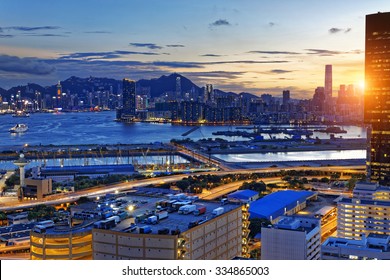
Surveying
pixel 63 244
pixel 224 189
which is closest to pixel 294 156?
pixel 224 189

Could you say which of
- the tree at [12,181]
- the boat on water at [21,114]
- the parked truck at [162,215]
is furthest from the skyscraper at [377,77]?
the boat on water at [21,114]

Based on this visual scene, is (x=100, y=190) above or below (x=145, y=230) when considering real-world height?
below

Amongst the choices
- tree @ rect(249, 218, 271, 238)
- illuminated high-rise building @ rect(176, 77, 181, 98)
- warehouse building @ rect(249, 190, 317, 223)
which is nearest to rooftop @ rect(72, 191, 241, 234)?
tree @ rect(249, 218, 271, 238)

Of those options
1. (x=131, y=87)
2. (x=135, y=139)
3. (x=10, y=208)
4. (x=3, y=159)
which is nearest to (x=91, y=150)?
(x=3, y=159)

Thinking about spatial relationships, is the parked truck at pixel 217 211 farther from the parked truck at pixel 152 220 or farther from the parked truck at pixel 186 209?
the parked truck at pixel 152 220

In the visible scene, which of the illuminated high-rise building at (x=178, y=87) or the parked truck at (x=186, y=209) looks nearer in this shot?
the parked truck at (x=186, y=209)

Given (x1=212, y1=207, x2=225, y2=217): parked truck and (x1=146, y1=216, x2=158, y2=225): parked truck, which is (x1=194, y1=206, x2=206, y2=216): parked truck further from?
(x1=146, y1=216, x2=158, y2=225): parked truck

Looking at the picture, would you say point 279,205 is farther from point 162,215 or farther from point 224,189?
point 162,215

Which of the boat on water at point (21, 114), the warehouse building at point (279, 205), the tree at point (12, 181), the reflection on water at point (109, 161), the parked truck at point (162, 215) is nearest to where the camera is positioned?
the parked truck at point (162, 215)
